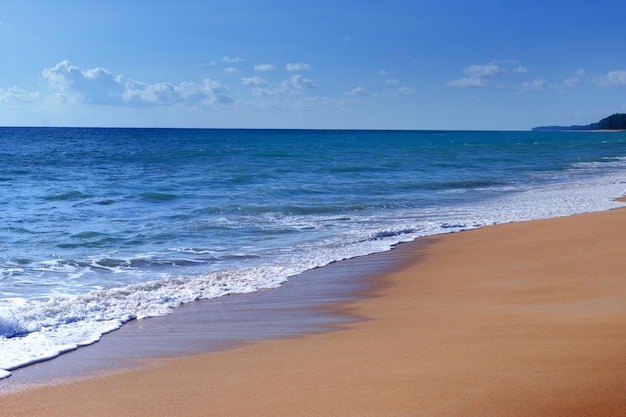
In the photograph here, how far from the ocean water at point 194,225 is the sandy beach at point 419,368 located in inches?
55.5

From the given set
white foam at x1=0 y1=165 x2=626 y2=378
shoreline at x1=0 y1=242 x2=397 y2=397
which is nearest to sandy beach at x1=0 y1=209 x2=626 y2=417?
shoreline at x1=0 y1=242 x2=397 y2=397

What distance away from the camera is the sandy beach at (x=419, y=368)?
3969 millimetres

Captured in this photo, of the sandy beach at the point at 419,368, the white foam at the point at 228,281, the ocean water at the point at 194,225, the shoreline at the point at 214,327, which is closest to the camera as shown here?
the sandy beach at the point at 419,368

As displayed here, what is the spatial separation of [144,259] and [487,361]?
7225 millimetres

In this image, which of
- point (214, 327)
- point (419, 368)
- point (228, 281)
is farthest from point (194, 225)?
point (419, 368)

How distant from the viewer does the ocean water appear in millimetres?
7477

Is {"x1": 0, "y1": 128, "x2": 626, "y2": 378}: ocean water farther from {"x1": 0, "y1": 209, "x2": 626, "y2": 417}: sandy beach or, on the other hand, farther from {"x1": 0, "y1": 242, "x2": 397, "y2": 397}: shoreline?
{"x1": 0, "y1": 209, "x2": 626, "y2": 417}: sandy beach

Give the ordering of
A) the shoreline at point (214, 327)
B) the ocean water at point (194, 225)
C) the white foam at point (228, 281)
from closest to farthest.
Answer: the shoreline at point (214, 327) < the white foam at point (228, 281) < the ocean water at point (194, 225)

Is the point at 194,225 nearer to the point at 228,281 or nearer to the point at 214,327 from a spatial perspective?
the point at 228,281

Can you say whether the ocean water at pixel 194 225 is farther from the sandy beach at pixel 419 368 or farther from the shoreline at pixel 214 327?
the sandy beach at pixel 419 368

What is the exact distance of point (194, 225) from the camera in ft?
47.3

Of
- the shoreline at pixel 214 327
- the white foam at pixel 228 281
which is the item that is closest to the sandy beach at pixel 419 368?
the shoreline at pixel 214 327

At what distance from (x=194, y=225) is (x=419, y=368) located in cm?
1044

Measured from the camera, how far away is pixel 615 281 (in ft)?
23.2
